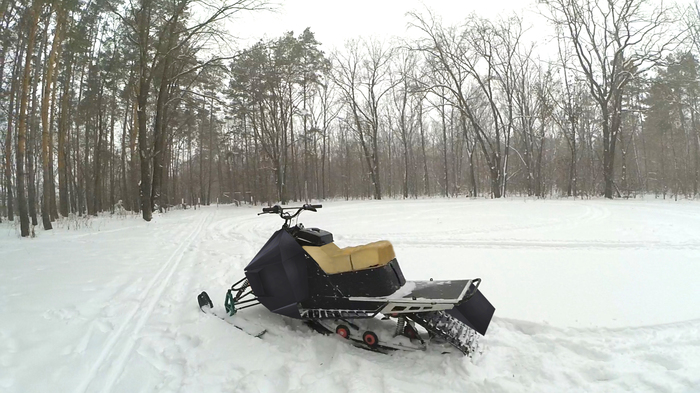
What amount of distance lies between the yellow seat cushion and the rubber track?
1.80 feet

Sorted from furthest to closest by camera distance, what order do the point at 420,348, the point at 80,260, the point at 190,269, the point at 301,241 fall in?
the point at 80,260, the point at 190,269, the point at 301,241, the point at 420,348

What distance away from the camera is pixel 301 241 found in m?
3.30

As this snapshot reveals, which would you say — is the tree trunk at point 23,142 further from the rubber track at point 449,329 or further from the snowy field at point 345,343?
the rubber track at point 449,329

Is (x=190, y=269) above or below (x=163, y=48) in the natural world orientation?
below

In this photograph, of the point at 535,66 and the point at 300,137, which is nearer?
the point at 535,66

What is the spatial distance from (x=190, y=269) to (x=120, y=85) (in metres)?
22.5

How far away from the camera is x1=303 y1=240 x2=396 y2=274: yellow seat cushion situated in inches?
115

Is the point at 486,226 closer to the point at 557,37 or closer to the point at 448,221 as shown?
the point at 448,221

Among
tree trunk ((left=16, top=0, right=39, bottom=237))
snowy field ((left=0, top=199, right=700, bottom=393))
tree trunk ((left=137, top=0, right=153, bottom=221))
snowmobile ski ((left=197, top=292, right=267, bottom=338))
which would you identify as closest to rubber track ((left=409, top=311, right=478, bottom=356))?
snowy field ((left=0, top=199, right=700, bottom=393))

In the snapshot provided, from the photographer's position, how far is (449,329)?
2713 millimetres

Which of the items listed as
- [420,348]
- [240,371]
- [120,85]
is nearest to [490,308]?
[420,348]

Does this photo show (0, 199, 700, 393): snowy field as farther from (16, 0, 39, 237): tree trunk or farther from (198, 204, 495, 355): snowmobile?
(16, 0, 39, 237): tree trunk

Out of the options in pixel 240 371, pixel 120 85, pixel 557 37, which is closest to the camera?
pixel 240 371

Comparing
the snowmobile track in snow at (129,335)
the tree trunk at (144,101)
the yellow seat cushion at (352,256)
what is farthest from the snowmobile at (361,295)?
the tree trunk at (144,101)
